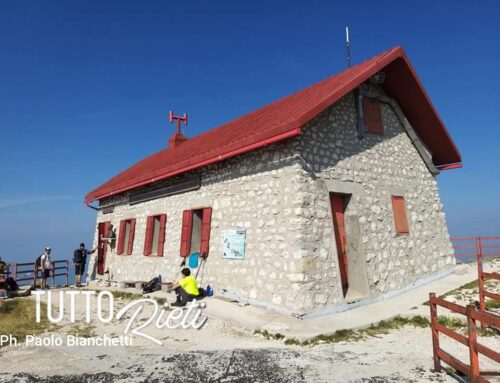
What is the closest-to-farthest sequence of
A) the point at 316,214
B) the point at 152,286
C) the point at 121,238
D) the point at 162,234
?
the point at 316,214
the point at 152,286
the point at 162,234
the point at 121,238

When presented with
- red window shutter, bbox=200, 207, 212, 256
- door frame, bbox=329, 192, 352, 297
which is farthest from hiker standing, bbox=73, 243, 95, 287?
door frame, bbox=329, 192, 352, 297

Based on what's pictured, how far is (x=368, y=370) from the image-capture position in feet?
14.6

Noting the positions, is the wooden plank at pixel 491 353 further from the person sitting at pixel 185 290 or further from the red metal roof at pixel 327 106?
the person sitting at pixel 185 290

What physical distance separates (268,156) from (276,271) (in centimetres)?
244

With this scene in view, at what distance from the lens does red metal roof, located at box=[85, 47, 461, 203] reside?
7512 mm

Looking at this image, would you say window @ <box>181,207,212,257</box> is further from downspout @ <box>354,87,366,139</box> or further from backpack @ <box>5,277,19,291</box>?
backpack @ <box>5,277,19,291</box>

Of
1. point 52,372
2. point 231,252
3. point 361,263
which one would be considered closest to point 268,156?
point 231,252

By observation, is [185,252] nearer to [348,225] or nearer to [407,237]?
[348,225]

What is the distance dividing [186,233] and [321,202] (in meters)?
4.12

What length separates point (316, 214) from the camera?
7516mm

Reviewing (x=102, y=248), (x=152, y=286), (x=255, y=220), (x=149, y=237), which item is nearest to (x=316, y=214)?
(x=255, y=220)

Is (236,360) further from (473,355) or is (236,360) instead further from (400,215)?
(400,215)

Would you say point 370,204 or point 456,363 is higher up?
point 370,204

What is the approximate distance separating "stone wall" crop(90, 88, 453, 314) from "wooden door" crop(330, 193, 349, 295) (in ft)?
0.57
